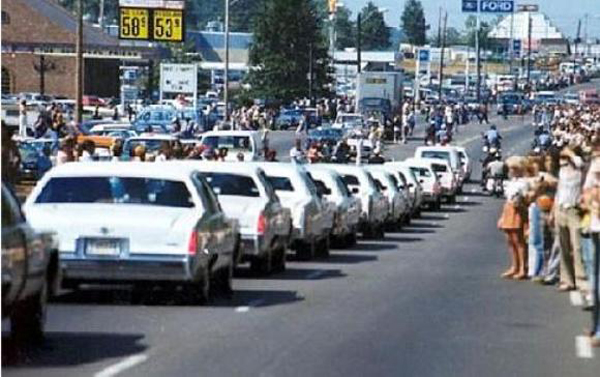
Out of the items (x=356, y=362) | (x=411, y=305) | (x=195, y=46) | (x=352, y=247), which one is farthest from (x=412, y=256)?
(x=195, y=46)

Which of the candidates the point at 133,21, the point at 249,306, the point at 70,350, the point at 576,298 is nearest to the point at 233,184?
the point at 576,298

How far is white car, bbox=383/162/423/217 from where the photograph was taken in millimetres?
44328

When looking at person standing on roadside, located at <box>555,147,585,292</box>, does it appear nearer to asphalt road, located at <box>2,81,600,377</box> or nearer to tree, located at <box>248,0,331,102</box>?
asphalt road, located at <box>2,81,600,377</box>

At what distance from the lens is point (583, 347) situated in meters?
17.2

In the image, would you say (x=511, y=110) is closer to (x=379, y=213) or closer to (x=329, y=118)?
(x=329, y=118)

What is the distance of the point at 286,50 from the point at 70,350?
9633cm

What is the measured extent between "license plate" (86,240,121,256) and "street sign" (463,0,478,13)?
74.9 metres

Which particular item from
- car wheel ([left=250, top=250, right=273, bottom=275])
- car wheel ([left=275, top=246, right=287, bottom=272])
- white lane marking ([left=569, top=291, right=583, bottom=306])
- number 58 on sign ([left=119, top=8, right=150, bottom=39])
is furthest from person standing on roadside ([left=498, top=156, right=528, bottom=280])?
number 58 on sign ([left=119, top=8, right=150, bottom=39])

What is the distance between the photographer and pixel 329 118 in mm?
111625

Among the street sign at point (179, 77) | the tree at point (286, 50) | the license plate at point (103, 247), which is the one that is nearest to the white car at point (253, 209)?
the license plate at point (103, 247)

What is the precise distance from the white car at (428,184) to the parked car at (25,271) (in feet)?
117

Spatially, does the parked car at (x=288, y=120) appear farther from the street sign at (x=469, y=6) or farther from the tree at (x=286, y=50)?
the street sign at (x=469, y=6)

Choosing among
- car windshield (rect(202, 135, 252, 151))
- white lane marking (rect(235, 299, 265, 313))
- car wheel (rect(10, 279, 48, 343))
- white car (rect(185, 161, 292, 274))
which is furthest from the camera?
car windshield (rect(202, 135, 252, 151))

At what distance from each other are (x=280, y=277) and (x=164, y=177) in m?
5.07
